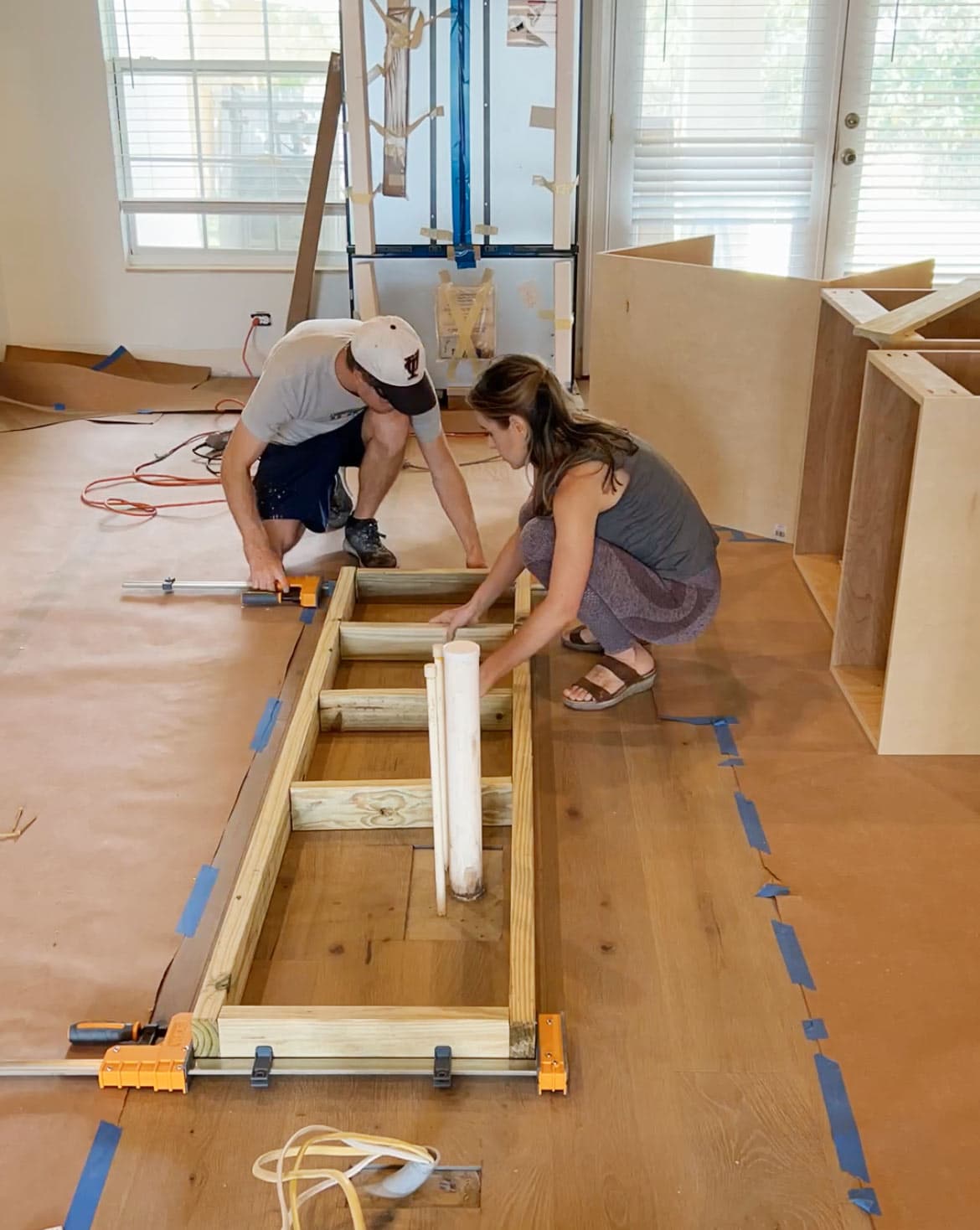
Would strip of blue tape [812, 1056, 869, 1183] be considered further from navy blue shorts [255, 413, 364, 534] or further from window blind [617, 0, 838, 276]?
window blind [617, 0, 838, 276]

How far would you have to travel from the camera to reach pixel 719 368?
3779 mm

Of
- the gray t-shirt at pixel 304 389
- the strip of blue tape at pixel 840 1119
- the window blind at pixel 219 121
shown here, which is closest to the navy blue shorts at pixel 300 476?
the gray t-shirt at pixel 304 389

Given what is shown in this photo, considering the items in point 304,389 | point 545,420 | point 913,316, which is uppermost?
point 913,316

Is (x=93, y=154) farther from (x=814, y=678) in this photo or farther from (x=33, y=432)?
(x=814, y=678)

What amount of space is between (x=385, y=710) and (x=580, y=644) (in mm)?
628

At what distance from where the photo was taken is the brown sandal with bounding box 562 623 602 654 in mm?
3131

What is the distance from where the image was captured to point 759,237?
5668mm

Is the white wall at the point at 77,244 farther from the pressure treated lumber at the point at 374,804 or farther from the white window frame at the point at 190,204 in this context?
the pressure treated lumber at the point at 374,804

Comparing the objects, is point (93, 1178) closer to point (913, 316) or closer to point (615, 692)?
point (615, 692)

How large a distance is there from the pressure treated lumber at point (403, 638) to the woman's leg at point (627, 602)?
0.21 metres

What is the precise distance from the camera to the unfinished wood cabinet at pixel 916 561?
2.43 meters

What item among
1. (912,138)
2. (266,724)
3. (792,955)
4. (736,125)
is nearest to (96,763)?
(266,724)

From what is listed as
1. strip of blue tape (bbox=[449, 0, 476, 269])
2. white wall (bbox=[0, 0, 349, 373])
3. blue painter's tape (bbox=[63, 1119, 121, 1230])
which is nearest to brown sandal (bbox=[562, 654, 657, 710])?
blue painter's tape (bbox=[63, 1119, 121, 1230])

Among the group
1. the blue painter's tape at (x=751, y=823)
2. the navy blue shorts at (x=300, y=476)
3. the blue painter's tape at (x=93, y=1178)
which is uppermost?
the navy blue shorts at (x=300, y=476)
